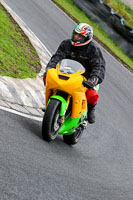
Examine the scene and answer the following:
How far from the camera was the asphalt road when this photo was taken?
4980mm

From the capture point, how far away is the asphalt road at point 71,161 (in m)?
4.98

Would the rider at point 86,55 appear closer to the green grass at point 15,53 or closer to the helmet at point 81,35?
the helmet at point 81,35

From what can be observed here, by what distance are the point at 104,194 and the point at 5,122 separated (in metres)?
1.97

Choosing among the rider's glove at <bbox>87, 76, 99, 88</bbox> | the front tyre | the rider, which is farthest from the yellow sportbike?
the rider

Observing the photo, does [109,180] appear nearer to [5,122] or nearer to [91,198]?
[91,198]

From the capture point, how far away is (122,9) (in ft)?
106

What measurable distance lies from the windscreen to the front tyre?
0.62m

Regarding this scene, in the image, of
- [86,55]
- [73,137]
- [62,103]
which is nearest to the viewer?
[62,103]

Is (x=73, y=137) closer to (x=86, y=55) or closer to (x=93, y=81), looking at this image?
(x=93, y=81)

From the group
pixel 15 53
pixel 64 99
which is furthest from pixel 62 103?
pixel 15 53

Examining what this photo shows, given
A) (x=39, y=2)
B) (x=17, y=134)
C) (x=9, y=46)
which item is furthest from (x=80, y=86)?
(x=39, y=2)

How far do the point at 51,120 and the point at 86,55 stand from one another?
1.72 metres

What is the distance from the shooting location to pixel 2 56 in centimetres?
1026

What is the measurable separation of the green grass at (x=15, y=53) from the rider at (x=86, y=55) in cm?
207
